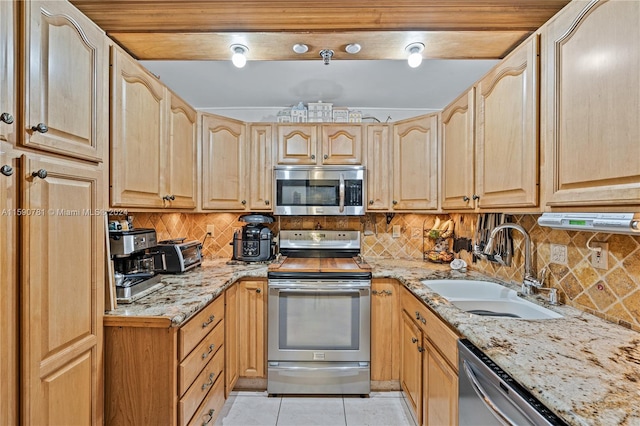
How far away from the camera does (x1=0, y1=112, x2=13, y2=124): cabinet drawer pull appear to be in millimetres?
842

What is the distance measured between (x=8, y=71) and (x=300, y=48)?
3.91ft

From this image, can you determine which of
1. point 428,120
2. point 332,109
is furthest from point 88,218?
point 428,120

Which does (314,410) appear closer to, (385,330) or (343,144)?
(385,330)

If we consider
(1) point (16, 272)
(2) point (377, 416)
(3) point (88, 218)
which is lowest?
(2) point (377, 416)

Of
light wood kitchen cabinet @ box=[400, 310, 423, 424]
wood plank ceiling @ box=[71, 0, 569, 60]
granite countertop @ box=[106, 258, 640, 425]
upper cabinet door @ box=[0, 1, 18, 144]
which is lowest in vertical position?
light wood kitchen cabinet @ box=[400, 310, 423, 424]

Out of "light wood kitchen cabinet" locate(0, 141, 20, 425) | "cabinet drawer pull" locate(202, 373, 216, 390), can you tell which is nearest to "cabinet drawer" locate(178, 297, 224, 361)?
"cabinet drawer pull" locate(202, 373, 216, 390)

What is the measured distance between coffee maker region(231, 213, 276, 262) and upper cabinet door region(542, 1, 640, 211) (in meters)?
1.92

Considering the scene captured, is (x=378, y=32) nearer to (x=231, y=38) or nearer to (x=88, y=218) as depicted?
(x=231, y=38)

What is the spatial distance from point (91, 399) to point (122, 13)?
1664 millimetres

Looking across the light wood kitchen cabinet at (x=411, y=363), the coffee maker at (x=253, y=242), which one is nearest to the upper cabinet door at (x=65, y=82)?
the coffee maker at (x=253, y=242)

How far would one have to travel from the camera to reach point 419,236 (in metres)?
2.79

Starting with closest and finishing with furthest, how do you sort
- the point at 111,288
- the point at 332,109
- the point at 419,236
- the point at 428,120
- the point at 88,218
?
the point at 88,218 < the point at 111,288 < the point at 428,120 < the point at 332,109 < the point at 419,236

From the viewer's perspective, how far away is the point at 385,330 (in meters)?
2.16

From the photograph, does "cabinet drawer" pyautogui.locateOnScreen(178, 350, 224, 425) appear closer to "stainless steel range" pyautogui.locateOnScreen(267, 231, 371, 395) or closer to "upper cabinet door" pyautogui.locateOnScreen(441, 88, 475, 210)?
"stainless steel range" pyautogui.locateOnScreen(267, 231, 371, 395)
